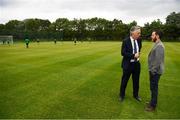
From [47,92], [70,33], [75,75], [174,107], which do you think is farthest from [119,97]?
[70,33]

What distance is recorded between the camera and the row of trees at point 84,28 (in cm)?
10481

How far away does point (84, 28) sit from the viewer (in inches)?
5655

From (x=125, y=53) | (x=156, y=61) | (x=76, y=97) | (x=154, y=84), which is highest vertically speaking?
(x=125, y=53)

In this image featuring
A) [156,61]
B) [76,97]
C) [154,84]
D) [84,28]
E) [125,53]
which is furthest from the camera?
[84,28]

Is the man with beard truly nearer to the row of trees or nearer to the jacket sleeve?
the jacket sleeve

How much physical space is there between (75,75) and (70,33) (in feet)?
346

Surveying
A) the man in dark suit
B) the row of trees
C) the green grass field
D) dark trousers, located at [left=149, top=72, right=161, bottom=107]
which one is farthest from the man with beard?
the row of trees

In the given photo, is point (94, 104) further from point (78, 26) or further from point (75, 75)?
point (78, 26)

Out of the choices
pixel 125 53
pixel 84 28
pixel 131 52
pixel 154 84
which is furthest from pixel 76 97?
pixel 84 28

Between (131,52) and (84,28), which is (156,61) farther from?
(84,28)

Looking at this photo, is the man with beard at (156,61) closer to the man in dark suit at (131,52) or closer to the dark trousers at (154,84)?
the dark trousers at (154,84)

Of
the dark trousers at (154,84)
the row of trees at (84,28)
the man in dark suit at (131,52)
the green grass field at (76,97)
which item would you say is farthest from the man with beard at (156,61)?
the row of trees at (84,28)

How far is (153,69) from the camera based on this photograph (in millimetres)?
8305

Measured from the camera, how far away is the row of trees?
105 m
